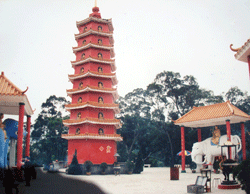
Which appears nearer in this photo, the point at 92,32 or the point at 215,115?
the point at 215,115

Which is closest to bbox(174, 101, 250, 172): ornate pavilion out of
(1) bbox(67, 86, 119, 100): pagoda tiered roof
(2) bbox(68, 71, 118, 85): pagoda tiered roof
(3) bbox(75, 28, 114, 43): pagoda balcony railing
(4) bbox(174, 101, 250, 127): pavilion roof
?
(4) bbox(174, 101, 250, 127): pavilion roof

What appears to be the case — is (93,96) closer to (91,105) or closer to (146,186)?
(91,105)

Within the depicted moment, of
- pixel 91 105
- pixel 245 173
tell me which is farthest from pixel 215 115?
pixel 245 173

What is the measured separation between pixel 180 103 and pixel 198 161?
16924 mm

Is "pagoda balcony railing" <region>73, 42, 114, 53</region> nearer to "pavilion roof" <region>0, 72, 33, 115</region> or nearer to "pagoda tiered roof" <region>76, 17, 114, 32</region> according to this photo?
"pagoda tiered roof" <region>76, 17, 114, 32</region>

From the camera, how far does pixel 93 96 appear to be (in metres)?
29.0

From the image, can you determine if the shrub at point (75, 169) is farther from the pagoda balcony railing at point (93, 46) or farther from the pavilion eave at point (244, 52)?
the pavilion eave at point (244, 52)

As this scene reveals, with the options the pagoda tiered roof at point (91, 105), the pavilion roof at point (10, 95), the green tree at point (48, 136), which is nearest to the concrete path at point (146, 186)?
the pavilion roof at point (10, 95)

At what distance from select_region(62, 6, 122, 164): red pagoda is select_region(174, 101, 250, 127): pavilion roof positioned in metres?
7.90

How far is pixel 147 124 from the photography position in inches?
1850

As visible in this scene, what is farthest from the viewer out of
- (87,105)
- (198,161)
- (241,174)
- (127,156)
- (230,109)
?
(127,156)

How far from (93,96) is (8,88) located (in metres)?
14.4

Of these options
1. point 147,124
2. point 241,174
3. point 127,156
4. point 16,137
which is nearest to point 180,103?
point 147,124

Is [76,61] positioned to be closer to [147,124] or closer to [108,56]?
[108,56]
